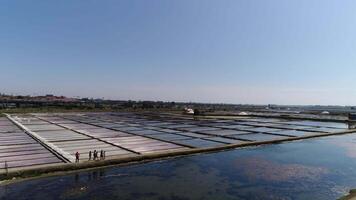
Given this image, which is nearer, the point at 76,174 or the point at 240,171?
the point at 76,174

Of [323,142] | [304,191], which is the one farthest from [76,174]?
[323,142]

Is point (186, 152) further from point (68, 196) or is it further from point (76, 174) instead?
point (68, 196)

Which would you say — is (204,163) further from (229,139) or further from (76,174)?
(229,139)

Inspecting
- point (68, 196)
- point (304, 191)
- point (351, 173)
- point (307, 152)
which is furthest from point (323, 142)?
point (68, 196)

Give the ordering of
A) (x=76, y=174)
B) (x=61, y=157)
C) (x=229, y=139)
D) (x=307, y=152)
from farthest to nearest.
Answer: (x=229, y=139) → (x=307, y=152) → (x=61, y=157) → (x=76, y=174)

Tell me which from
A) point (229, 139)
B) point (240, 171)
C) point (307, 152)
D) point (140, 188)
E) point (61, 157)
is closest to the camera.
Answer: point (140, 188)

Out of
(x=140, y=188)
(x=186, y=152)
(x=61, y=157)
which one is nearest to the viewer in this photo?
(x=140, y=188)
